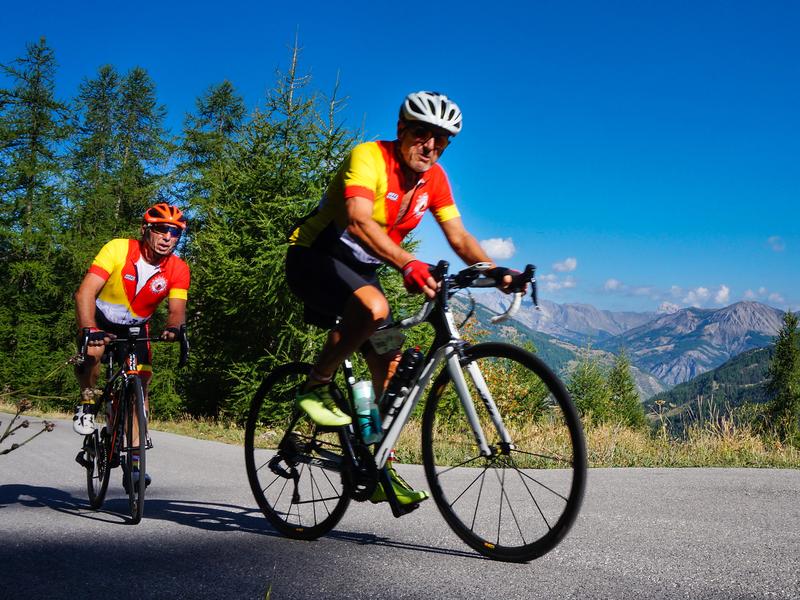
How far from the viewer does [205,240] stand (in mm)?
16328

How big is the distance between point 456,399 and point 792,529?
2.17 meters

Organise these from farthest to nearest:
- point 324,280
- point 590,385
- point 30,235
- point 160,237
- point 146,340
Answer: point 590,385, point 30,235, point 160,237, point 146,340, point 324,280

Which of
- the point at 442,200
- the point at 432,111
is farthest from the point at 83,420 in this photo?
the point at 432,111

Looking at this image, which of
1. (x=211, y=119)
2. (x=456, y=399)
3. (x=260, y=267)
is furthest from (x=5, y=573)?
(x=211, y=119)

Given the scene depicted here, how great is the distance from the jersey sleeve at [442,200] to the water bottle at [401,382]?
2.78ft

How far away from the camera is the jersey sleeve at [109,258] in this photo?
4.70m

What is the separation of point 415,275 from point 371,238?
0.98ft

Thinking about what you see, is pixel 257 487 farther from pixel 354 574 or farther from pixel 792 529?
pixel 792 529

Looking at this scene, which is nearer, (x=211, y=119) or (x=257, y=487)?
(x=257, y=487)

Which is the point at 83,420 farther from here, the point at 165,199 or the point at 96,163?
the point at 96,163

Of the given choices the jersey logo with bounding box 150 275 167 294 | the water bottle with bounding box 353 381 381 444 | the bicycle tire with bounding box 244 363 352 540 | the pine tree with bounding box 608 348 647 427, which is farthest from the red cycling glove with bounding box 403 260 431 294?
the pine tree with bounding box 608 348 647 427

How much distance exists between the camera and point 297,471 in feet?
12.7

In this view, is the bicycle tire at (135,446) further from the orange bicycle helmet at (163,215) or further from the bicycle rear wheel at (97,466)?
the orange bicycle helmet at (163,215)

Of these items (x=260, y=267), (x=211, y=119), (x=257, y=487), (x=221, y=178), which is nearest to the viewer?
(x=257, y=487)
